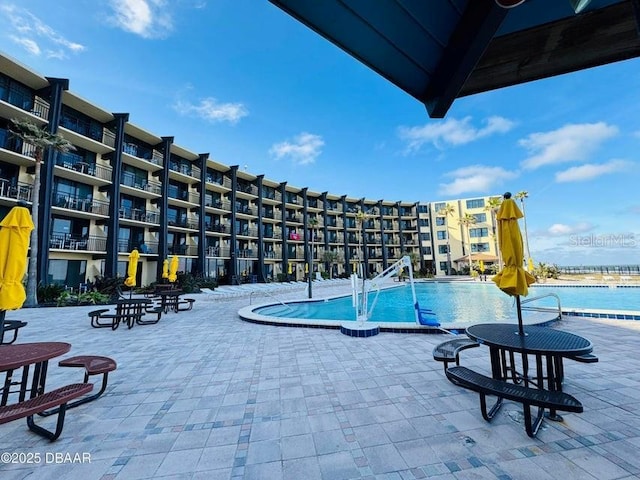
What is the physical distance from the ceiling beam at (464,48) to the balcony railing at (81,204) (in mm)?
22400

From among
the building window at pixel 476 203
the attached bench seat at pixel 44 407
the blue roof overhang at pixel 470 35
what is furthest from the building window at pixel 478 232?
the attached bench seat at pixel 44 407

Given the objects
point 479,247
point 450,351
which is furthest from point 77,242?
point 479,247

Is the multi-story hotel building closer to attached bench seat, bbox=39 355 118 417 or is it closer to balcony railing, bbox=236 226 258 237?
balcony railing, bbox=236 226 258 237

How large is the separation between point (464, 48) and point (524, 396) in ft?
10.2

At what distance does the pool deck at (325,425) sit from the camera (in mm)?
2365

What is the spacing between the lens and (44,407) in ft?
8.30

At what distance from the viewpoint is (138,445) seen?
A: 9.00ft

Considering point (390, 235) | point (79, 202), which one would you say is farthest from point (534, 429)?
point (390, 235)

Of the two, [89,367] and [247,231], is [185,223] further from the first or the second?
[89,367]

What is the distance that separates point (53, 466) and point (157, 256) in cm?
2242

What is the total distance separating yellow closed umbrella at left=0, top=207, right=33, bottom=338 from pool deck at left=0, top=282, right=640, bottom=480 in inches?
59.7

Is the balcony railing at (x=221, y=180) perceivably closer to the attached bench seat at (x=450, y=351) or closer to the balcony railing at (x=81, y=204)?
the balcony railing at (x=81, y=204)

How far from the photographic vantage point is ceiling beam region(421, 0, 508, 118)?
188cm

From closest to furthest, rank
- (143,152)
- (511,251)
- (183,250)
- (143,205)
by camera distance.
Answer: (511,251) < (143,205) < (143,152) < (183,250)
